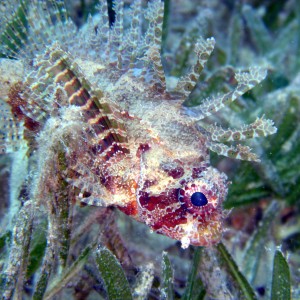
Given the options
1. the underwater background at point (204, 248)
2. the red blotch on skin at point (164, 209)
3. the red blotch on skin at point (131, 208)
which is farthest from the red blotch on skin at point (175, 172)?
the underwater background at point (204, 248)

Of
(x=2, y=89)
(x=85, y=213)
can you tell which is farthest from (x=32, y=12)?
(x=85, y=213)

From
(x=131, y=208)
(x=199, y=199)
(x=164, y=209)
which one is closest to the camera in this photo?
(x=199, y=199)

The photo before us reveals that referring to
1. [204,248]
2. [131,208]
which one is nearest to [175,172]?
[131,208]

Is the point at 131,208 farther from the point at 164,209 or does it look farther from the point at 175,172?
the point at 175,172

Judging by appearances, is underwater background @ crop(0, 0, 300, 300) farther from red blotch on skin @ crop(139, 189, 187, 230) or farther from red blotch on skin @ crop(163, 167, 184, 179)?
red blotch on skin @ crop(163, 167, 184, 179)

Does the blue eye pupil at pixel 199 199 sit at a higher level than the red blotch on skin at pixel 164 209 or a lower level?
higher

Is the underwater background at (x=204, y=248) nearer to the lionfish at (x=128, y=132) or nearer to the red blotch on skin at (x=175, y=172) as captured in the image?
the lionfish at (x=128, y=132)

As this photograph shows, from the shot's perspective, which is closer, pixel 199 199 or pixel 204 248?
pixel 199 199
